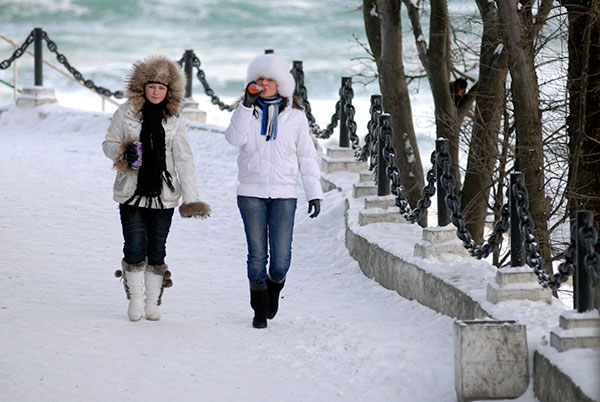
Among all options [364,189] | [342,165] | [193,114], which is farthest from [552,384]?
[193,114]

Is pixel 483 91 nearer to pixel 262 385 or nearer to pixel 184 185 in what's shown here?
pixel 184 185

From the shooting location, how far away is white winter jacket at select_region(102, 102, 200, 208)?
643 centimetres

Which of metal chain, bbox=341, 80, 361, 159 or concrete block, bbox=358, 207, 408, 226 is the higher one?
metal chain, bbox=341, 80, 361, 159

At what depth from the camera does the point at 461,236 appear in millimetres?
6938

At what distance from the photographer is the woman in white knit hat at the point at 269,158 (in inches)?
251

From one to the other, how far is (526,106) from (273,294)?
149 inches

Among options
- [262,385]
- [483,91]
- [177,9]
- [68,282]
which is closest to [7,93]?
[177,9]

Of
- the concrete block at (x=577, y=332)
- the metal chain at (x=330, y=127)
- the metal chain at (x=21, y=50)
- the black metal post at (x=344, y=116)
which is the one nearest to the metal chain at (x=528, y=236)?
the concrete block at (x=577, y=332)

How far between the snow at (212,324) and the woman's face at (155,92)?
A: 143 centimetres

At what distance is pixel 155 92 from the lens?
6449 millimetres

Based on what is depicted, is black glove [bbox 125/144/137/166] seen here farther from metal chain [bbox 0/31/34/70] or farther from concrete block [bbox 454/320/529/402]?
metal chain [bbox 0/31/34/70]

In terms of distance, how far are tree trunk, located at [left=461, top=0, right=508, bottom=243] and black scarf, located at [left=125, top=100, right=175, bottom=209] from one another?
224 inches

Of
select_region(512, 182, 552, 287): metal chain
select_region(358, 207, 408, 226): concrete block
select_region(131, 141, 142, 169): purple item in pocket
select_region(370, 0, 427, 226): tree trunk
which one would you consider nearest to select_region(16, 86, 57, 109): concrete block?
select_region(370, 0, 427, 226): tree trunk

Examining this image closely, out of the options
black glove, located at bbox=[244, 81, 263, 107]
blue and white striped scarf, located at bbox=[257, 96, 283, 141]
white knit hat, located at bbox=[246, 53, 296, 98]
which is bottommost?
blue and white striped scarf, located at bbox=[257, 96, 283, 141]
